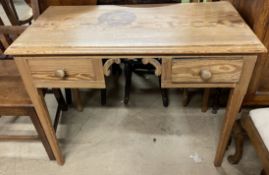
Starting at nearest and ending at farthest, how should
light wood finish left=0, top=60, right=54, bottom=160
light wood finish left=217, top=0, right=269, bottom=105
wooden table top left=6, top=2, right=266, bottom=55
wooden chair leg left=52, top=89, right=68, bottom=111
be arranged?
wooden table top left=6, top=2, right=266, bottom=55 < light wood finish left=217, top=0, right=269, bottom=105 < light wood finish left=0, top=60, right=54, bottom=160 < wooden chair leg left=52, top=89, right=68, bottom=111

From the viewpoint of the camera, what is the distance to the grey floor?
51.6 inches

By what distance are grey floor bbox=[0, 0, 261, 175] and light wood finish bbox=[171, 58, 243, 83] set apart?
0.62 m

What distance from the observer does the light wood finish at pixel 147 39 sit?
83cm

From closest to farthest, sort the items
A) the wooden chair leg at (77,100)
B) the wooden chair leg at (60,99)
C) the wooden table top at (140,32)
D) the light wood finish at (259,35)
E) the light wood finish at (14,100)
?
the wooden table top at (140,32), the light wood finish at (259,35), the light wood finish at (14,100), the wooden chair leg at (60,99), the wooden chair leg at (77,100)

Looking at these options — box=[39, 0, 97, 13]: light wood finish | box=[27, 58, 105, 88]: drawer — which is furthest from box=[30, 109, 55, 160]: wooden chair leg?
box=[39, 0, 97, 13]: light wood finish

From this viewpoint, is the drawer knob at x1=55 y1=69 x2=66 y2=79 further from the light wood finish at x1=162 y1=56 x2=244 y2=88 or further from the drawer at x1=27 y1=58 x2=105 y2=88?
the light wood finish at x1=162 y1=56 x2=244 y2=88

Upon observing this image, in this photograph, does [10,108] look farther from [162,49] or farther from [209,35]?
[209,35]

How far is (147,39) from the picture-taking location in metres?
0.88

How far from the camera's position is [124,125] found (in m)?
1.57

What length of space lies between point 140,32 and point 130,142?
77 cm

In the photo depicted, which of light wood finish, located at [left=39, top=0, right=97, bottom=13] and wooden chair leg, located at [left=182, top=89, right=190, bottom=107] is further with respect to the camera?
wooden chair leg, located at [left=182, top=89, right=190, bottom=107]

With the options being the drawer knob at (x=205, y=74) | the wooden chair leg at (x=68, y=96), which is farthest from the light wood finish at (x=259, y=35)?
the wooden chair leg at (x=68, y=96)

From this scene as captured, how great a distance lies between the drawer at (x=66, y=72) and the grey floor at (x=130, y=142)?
0.60 meters

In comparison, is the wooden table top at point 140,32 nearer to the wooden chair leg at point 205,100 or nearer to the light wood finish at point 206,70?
the light wood finish at point 206,70
